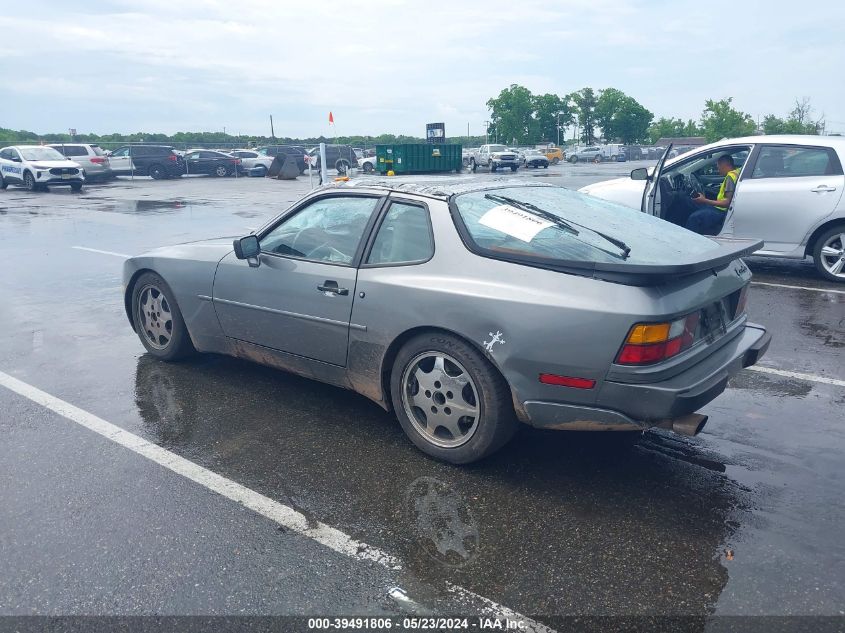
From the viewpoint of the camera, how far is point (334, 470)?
3736mm

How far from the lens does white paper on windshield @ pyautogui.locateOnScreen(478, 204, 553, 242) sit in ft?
12.1

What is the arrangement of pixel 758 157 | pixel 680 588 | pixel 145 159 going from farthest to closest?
pixel 145 159
pixel 758 157
pixel 680 588

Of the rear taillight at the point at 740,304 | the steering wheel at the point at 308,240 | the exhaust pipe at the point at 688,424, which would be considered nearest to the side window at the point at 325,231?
the steering wheel at the point at 308,240

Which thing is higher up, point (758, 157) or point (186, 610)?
point (758, 157)

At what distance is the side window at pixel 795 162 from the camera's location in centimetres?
804

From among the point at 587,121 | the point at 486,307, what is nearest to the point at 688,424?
the point at 486,307

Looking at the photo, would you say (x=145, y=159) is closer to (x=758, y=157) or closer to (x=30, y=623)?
(x=758, y=157)

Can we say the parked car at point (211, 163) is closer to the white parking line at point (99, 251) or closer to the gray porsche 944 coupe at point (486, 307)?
the white parking line at point (99, 251)

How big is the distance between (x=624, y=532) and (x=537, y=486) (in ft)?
1.75

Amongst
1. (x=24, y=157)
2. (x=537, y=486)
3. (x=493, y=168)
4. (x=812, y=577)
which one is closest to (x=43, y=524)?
(x=537, y=486)

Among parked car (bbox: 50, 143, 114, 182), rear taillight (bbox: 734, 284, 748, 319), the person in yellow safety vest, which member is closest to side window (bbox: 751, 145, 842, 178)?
the person in yellow safety vest

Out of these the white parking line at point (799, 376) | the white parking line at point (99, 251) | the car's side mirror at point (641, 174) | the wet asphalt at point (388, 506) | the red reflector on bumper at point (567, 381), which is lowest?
the wet asphalt at point (388, 506)

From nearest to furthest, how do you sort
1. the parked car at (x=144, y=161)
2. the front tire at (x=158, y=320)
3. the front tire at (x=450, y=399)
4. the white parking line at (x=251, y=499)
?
the white parking line at (x=251, y=499)
the front tire at (x=450, y=399)
the front tire at (x=158, y=320)
the parked car at (x=144, y=161)

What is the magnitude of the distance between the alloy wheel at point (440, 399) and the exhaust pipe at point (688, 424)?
36.7 inches
